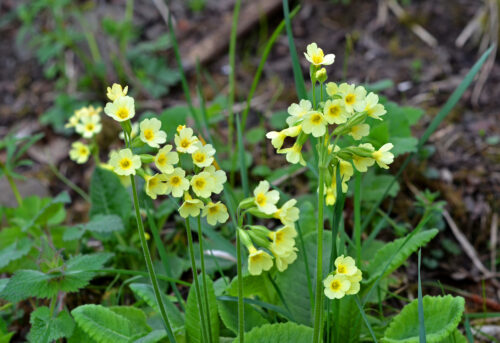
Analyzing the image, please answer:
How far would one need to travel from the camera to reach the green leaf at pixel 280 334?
1719 millimetres

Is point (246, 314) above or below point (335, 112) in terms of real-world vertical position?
below

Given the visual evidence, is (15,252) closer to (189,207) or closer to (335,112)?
(189,207)

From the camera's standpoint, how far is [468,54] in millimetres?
3945

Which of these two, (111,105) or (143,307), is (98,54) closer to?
(143,307)

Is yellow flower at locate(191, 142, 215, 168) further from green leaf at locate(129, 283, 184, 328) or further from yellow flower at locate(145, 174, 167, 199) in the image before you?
green leaf at locate(129, 283, 184, 328)

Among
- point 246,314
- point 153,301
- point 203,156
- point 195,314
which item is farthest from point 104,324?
point 203,156

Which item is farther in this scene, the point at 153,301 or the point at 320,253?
the point at 153,301

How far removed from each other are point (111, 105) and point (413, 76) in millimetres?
2985

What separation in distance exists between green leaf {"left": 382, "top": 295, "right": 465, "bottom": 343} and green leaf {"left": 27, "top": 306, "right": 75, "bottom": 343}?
112cm

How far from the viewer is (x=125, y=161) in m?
1.38

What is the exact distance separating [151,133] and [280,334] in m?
0.79

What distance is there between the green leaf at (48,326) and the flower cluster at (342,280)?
1.03 m

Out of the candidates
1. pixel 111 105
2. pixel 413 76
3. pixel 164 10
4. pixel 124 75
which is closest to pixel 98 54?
pixel 124 75

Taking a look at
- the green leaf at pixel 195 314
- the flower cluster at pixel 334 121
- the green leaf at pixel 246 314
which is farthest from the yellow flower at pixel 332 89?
the green leaf at pixel 246 314
